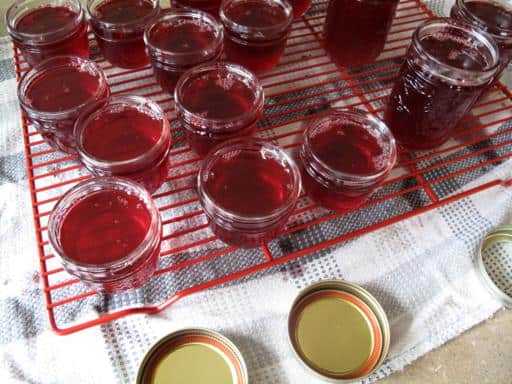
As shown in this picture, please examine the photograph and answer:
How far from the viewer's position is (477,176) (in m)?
0.90

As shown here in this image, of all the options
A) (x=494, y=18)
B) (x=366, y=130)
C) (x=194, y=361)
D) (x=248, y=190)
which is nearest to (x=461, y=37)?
(x=494, y=18)

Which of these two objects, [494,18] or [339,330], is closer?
[339,330]

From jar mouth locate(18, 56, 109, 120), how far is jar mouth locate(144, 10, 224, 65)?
0.34 feet

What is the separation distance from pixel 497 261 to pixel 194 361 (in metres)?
0.57

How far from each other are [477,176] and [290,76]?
451 mm

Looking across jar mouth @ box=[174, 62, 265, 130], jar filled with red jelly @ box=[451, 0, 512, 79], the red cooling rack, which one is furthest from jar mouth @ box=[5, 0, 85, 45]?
jar filled with red jelly @ box=[451, 0, 512, 79]

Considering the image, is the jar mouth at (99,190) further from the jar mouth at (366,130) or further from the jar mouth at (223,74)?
the jar mouth at (366,130)

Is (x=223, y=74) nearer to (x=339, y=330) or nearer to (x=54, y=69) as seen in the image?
(x=54, y=69)

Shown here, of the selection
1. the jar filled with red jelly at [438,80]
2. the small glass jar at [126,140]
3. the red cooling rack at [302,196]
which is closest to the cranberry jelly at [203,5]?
the red cooling rack at [302,196]

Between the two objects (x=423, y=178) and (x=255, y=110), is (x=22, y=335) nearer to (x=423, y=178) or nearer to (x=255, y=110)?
(x=255, y=110)

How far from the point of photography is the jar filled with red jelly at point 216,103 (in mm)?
707

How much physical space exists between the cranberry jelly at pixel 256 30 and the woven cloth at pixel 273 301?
1.17ft

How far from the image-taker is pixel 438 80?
2.35ft

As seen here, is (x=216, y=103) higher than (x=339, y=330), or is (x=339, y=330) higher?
(x=216, y=103)
